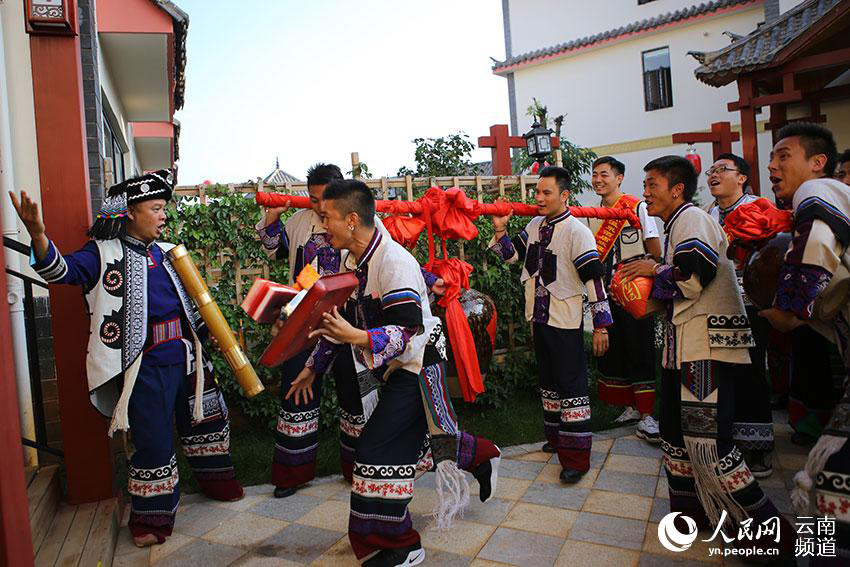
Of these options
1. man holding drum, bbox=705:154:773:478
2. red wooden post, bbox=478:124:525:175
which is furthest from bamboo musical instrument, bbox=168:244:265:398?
red wooden post, bbox=478:124:525:175

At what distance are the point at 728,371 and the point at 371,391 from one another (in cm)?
185

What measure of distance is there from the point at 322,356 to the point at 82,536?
5.14ft

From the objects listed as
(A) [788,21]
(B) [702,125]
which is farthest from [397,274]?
(B) [702,125]

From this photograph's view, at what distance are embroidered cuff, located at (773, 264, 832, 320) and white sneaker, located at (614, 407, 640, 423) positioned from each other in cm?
286

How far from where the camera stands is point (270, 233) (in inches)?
173

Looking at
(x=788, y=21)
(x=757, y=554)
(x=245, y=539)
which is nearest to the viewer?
(x=757, y=554)

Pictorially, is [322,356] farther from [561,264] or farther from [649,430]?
[649,430]

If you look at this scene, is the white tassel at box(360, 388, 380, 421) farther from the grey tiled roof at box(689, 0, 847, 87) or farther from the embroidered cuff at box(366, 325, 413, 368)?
the grey tiled roof at box(689, 0, 847, 87)

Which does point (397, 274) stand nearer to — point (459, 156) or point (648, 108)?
point (459, 156)

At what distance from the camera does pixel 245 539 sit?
11.5 ft

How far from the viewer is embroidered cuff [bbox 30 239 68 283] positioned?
3014 millimetres

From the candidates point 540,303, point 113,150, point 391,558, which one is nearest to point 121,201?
point 391,558

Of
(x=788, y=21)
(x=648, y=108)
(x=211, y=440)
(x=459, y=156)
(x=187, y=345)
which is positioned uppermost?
(x=648, y=108)

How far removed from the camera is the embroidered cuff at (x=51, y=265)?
301 cm
